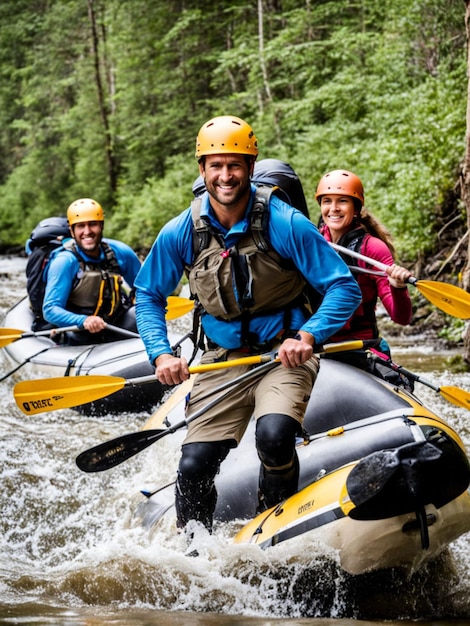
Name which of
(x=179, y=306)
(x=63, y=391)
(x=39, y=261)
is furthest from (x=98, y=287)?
(x=63, y=391)

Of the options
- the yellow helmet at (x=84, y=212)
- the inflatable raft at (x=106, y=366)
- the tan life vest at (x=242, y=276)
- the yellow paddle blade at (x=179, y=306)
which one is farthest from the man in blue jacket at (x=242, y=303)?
the yellow helmet at (x=84, y=212)

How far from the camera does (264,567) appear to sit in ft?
10.1

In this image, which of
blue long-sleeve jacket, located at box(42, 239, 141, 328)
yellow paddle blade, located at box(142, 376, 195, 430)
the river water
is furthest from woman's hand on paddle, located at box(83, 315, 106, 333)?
the river water

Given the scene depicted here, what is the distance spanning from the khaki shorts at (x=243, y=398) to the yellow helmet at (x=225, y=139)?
0.88m

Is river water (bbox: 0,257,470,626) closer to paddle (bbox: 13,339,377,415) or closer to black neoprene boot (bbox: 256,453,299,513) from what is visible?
black neoprene boot (bbox: 256,453,299,513)

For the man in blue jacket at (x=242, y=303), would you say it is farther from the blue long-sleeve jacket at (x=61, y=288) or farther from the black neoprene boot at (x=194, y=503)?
the blue long-sleeve jacket at (x=61, y=288)

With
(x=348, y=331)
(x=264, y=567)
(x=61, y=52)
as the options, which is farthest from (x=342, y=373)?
(x=61, y=52)

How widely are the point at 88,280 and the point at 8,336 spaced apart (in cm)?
100

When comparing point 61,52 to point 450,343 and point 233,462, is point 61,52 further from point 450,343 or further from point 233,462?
point 233,462

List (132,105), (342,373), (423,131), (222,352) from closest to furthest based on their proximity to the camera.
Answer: (222,352) < (342,373) < (423,131) < (132,105)

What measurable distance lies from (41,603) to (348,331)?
2.15 m

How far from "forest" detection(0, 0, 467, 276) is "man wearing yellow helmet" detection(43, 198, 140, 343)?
3.52 metres

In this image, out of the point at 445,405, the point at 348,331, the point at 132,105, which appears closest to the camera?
the point at 348,331

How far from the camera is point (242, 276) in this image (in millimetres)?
3189
